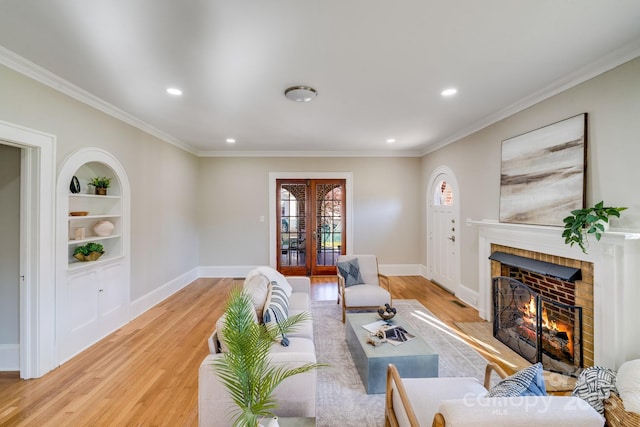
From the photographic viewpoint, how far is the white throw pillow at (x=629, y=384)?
1618 millimetres

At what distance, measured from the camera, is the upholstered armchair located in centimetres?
346

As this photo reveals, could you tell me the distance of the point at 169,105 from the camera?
318cm

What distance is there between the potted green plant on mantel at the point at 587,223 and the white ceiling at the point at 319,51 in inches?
46.8

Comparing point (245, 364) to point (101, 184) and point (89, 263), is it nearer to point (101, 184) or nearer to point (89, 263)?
point (89, 263)

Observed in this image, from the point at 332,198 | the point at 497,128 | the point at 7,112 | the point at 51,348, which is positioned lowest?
the point at 51,348

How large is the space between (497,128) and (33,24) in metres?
4.63

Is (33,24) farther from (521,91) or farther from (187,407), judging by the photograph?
(521,91)

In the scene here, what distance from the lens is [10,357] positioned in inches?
98.2

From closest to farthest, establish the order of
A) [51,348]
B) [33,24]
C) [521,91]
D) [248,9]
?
[248,9] < [33,24] < [51,348] < [521,91]

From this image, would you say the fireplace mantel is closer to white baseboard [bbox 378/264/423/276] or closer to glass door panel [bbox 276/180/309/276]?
white baseboard [bbox 378/264/423/276]

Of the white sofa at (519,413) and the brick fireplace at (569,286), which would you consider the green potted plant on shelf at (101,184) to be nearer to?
the white sofa at (519,413)

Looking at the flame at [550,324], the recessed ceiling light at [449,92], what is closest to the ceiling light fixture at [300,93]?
the recessed ceiling light at [449,92]

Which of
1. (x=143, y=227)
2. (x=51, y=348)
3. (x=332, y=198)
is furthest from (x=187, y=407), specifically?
(x=332, y=198)

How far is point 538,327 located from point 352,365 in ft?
5.98
